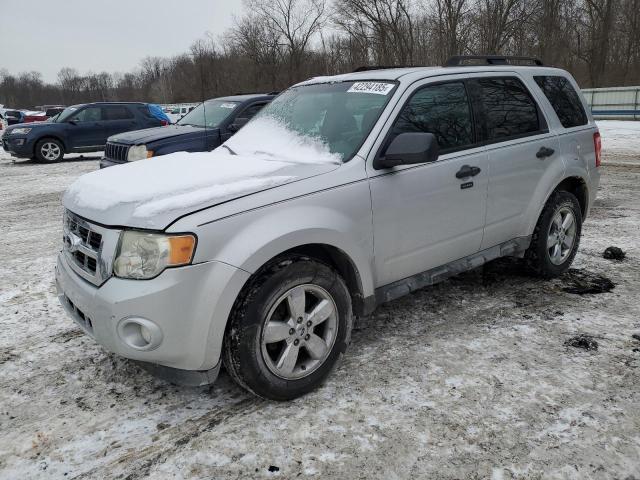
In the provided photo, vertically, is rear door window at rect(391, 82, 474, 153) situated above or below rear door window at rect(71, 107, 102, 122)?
below

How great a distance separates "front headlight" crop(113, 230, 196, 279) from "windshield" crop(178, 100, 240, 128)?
20.8 feet

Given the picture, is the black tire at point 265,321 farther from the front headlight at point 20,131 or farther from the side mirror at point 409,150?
the front headlight at point 20,131

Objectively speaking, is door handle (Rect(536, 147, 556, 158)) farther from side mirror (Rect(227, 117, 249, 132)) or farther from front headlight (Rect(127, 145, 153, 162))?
front headlight (Rect(127, 145, 153, 162))

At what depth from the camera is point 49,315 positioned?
423 cm

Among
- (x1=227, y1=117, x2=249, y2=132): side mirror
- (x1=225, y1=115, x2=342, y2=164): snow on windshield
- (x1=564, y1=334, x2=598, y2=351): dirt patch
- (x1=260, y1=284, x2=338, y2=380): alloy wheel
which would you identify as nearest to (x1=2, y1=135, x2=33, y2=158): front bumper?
(x1=227, y1=117, x2=249, y2=132): side mirror

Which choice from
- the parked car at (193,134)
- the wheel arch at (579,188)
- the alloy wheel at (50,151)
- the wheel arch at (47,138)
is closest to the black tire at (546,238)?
the wheel arch at (579,188)

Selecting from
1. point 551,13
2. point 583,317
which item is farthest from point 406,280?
point 551,13

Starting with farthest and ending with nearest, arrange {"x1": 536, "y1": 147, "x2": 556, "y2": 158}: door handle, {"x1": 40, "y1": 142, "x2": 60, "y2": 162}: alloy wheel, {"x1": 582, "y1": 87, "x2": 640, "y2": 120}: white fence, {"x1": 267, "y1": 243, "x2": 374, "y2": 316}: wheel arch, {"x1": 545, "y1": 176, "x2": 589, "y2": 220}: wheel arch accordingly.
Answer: {"x1": 582, "y1": 87, "x2": 640, "y2": 120}: white fence < {"x1": 40, "y1": 142, "x2": 60, "y2": 162}: alloy wheel < {"x1": 545, "y1": 176, "x2": 589, "y2": 220}: wheel arch < {"x1": 536, "y1": 147, "x2": 556, "y2": 158}: door handle < {"x1": 267, "y1": 243, "x2": 374, "y2": 316}: wheel arch

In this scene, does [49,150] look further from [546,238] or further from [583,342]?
[583,342]

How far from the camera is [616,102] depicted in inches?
1024

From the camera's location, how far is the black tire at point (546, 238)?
4.47m

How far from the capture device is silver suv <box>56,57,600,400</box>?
2.58 meters

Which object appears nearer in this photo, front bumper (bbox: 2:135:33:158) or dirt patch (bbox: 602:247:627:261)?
dirt patch (bbox: 602:247:627:261)

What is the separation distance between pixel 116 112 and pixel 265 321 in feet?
48.3
